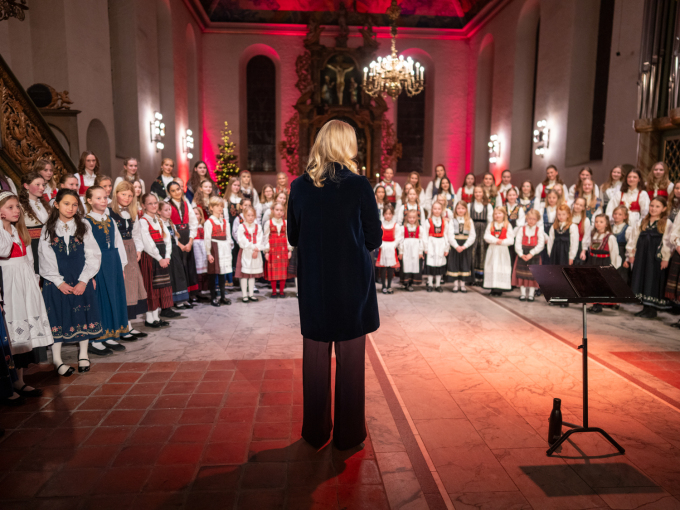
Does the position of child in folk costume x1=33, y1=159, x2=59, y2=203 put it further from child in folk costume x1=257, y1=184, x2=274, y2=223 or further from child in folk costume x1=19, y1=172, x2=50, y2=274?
child in folk costume x1=257, y1=184, x2=274, y2=223

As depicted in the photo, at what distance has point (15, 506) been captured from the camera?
2.33 meters

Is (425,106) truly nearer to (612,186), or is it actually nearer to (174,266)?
(612,186)

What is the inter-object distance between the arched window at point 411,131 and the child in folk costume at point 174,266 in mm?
11755

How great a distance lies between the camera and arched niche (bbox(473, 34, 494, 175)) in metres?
15.5

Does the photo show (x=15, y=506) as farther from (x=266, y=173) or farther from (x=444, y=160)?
(x=444, y=160)

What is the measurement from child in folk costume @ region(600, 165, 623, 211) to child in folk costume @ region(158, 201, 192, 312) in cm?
675

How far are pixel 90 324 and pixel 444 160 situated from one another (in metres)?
14.1

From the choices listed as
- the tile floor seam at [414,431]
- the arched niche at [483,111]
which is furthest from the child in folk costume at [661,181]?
the arched niche at [483,111]

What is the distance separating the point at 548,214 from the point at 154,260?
6.08 meters

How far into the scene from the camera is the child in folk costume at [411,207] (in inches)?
324

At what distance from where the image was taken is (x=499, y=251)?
25.2 feet

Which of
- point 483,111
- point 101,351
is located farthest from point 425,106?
point 101,351

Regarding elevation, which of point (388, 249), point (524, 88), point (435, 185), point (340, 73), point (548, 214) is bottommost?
point (388, 249)

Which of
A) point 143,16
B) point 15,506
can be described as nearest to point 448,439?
point 15,506
